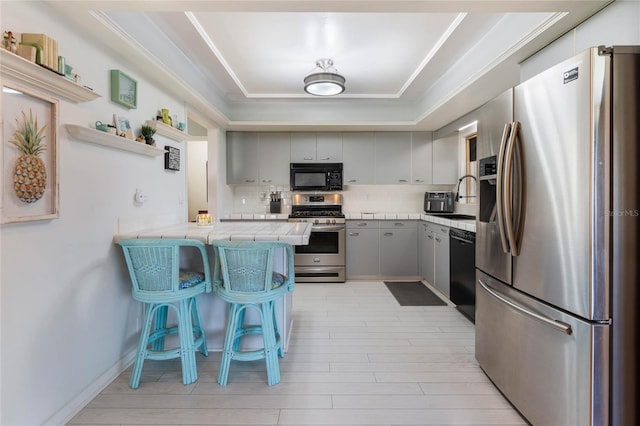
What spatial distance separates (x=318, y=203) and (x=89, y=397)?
3.60 metres

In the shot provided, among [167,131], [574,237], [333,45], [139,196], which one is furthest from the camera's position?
[333,45]

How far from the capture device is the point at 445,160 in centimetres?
470

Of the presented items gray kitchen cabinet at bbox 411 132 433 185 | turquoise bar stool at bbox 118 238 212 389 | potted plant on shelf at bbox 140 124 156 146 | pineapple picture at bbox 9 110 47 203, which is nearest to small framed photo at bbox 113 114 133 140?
potted plant on shelf at bbox 140 124 156 146

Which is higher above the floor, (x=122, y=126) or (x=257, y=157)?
(x=257, y=157)

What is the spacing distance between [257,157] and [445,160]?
2.77 meters

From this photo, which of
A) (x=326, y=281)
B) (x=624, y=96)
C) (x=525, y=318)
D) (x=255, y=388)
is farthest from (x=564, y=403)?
(x=326, y=281)

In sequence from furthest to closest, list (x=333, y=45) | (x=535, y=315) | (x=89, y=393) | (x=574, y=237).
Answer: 1. (x=333, y=45)
2. (x=89, y=393)
3. (x=535, y=315)
4. (x=574, y=237)

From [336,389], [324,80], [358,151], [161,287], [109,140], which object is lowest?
[336,389]

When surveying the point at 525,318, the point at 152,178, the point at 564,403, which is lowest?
the point at 564,403

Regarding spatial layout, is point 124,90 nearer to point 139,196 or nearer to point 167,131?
point 167,131

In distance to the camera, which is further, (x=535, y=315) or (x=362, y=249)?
(x=362, y=249)

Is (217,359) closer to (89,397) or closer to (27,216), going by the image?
(89,397)

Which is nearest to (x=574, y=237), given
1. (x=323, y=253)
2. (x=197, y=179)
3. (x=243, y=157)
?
(x=323, y=253)

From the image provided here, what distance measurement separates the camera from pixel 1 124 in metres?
1.30
